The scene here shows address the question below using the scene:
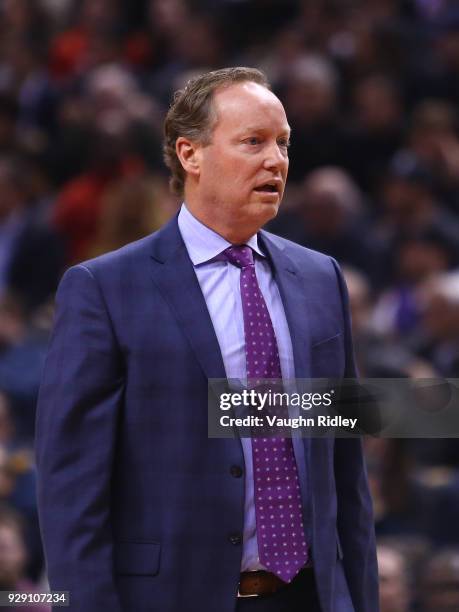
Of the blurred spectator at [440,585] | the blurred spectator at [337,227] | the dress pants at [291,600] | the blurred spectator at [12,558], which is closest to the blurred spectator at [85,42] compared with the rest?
the blurred spectator at [337,227]

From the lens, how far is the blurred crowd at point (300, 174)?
4.80m

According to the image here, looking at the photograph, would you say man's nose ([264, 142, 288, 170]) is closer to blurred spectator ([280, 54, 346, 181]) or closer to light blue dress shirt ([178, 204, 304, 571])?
light blue dress shirt ([178, 204, 304, 571])

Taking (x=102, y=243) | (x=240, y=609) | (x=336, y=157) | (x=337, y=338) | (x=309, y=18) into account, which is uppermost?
(x=309, y=18)

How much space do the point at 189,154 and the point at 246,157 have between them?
5.9 inches

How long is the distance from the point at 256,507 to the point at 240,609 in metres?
0.19

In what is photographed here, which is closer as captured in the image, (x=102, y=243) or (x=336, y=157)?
(x=102, y=243)

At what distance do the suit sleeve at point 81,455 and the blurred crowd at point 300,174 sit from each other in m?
1.87

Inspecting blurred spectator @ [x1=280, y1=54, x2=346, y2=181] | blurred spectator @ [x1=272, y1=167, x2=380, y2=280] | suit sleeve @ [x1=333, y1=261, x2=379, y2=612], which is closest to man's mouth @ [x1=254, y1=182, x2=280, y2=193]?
suit sleeve @ [x1=333, y1=261, x2=379, y2=612]

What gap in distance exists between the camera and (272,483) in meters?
2.51

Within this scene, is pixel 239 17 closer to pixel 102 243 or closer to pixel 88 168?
pixel 88 168

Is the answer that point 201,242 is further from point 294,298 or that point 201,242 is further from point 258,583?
point 258,583

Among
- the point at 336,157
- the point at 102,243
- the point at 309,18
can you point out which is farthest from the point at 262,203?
the point at 309,18

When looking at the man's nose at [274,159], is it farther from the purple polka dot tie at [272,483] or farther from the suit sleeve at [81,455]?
the suit sleeve at [81,455]

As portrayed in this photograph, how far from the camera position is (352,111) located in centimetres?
752
